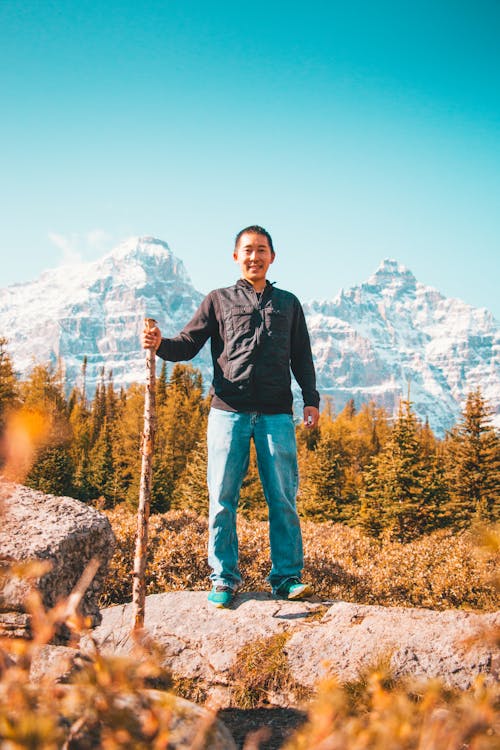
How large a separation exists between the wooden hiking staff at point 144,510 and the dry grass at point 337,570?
380 cm

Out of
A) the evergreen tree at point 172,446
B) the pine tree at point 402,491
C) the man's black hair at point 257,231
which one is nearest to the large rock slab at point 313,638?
the man's black hair at point 257,231

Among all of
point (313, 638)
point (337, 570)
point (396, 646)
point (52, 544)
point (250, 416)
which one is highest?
point (250, 416)

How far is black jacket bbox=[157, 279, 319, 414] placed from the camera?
4121mm

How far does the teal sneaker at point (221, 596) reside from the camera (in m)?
4.01

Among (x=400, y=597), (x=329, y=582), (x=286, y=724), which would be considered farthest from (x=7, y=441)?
(x=400, y=597)

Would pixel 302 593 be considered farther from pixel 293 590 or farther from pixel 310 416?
pixel 310 416

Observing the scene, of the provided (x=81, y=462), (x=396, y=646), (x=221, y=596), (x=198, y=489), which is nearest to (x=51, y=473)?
(x=81, y=462)

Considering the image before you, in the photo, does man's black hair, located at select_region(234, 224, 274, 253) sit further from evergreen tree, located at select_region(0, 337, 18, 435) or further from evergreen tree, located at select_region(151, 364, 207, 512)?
evergreen tree, located at select_region(151, 364, 207, 512)

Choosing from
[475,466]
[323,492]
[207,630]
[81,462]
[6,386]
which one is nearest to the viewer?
[207,630]

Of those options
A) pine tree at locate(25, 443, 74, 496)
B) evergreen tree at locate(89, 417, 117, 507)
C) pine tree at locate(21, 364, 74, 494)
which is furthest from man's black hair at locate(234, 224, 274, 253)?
evergreen tree at locate(89, 417, 117, 507)

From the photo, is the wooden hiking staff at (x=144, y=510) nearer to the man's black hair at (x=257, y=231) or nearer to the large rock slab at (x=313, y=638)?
the large rock slab at (x=313, y=638)

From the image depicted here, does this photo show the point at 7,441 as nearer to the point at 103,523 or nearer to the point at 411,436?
the point at 103,523

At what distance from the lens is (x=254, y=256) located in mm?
4344

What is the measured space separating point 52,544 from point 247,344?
2045 mm
